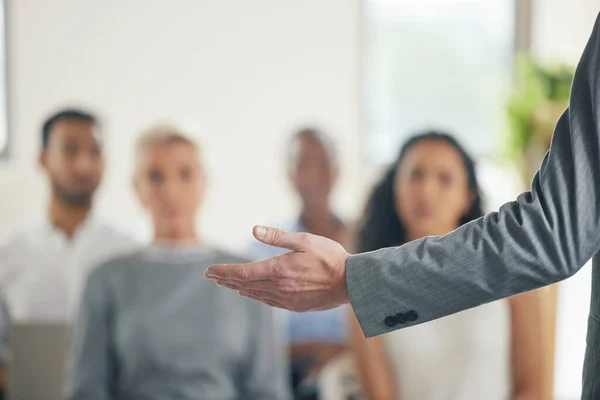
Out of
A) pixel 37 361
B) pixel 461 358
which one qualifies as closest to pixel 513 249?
pixel 461 358

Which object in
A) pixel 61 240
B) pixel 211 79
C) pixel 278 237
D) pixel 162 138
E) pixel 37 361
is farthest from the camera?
pixel 211 79

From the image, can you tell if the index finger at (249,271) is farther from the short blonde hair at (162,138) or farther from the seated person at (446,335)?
the short blonde hair at (162,138)

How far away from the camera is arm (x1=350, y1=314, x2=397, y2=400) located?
2025 millimetres

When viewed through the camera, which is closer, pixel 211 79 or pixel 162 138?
pixel 162 138

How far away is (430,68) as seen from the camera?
392cm

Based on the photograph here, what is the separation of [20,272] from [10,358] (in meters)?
0.32

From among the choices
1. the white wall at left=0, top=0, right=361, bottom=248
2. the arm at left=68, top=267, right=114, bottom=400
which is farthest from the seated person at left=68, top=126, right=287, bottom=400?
the white wall at left=0, top=0, right=361, bottom=248

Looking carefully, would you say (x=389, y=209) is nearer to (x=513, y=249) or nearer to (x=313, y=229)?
(x=313, y=229)

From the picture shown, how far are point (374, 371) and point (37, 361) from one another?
137 centimetres

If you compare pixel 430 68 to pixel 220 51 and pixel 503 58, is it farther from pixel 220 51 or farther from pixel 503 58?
pixel 220 51

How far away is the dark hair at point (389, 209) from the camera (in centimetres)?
216

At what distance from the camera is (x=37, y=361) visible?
9.14ft

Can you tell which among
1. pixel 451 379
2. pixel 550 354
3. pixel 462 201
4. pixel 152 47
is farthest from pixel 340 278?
pixel 152 47

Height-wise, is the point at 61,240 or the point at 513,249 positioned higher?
the point at 513,249
